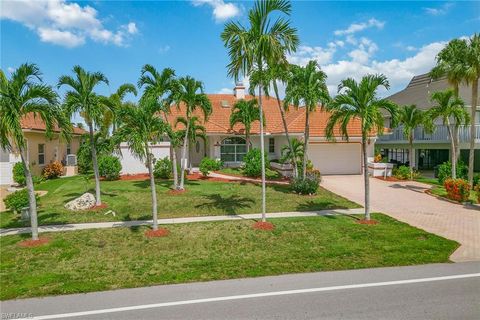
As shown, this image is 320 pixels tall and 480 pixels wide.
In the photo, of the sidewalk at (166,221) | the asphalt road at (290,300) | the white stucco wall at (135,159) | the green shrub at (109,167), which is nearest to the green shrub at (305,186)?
the sidewalk at (166,221)

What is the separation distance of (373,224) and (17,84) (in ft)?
39.4

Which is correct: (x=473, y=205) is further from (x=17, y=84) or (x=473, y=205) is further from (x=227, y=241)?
(x=17, y=84)

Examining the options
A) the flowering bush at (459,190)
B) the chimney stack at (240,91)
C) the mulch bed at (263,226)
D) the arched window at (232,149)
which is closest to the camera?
the mulch bed at (263,226)

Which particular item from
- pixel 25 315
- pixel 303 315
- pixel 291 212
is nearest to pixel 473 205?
pixel 291 212

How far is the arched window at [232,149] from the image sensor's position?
91.2ft

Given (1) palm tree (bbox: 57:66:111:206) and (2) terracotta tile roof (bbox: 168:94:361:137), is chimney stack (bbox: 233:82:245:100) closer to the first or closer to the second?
(2) terracotta tile roof (bbox: 168:94:361:137)

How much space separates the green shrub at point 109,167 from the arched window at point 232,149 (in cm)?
843

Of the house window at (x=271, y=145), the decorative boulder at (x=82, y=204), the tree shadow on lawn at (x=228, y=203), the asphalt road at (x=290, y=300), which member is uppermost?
the house window at (x=271, y=145)

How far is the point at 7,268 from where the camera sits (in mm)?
8641

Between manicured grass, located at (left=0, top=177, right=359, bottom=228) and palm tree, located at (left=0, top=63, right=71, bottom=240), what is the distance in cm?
364

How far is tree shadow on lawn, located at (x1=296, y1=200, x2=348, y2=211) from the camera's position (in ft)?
48.6

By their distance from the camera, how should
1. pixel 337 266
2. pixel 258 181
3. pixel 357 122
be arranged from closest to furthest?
pixel 337 266
pixel 258 181
pixel 357 122

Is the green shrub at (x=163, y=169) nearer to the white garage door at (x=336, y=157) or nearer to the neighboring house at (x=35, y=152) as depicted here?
the neighboring house at (x=35, y=152)

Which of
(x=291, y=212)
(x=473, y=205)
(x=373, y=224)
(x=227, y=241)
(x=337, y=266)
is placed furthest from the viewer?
(x=473, y=205)
